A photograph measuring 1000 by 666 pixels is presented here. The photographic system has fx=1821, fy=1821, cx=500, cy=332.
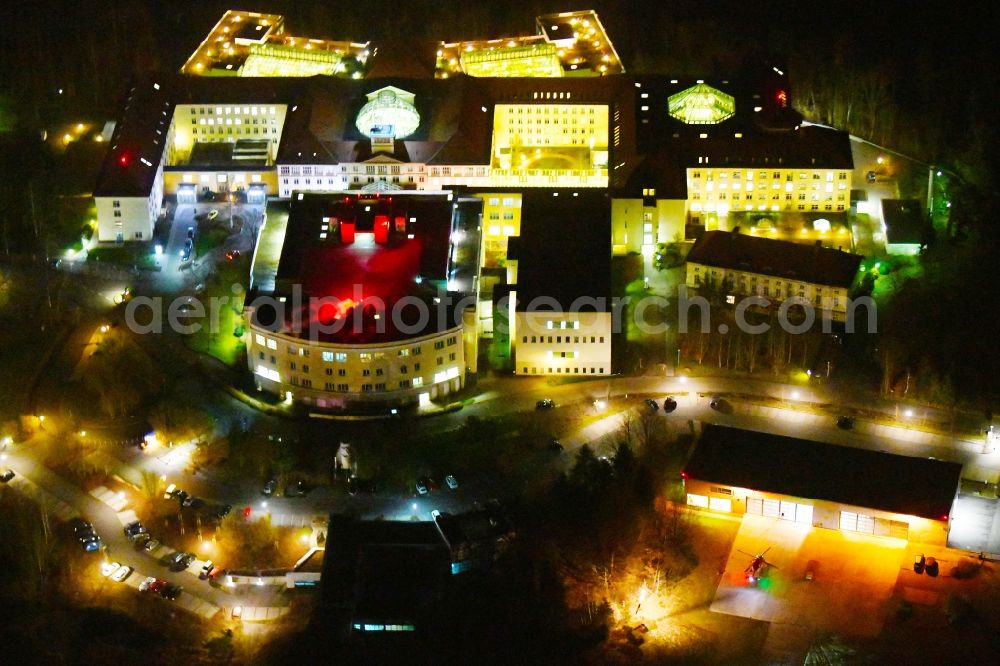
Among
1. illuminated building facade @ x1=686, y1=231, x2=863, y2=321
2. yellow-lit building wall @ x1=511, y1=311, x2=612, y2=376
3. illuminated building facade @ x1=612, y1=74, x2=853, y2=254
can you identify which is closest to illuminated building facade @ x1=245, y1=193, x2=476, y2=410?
yellow-lit building wall @ x1=511, y1=311, x2=612, y2=376

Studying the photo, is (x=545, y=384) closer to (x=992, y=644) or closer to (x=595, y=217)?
(x=595, y=217)

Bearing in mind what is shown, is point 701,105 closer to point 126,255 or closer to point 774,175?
point 774,175

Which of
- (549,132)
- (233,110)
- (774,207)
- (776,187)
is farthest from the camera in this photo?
(549,132)

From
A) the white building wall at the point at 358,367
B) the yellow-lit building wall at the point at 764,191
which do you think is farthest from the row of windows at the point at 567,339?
the yellow-lit building wall at the point at 764,191

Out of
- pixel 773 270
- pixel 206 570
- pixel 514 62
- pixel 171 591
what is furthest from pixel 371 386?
pixel 514 62

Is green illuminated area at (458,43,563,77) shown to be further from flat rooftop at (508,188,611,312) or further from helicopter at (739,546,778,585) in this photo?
helicopter at (739,546,778,585)

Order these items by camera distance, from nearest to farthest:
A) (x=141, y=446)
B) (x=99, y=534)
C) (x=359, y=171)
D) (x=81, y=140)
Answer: (x=99, y=534) < (x=141, y=446) < (x=359, y=171) < (x=81, y=140)

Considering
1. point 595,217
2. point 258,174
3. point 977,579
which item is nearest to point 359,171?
point 258,174
